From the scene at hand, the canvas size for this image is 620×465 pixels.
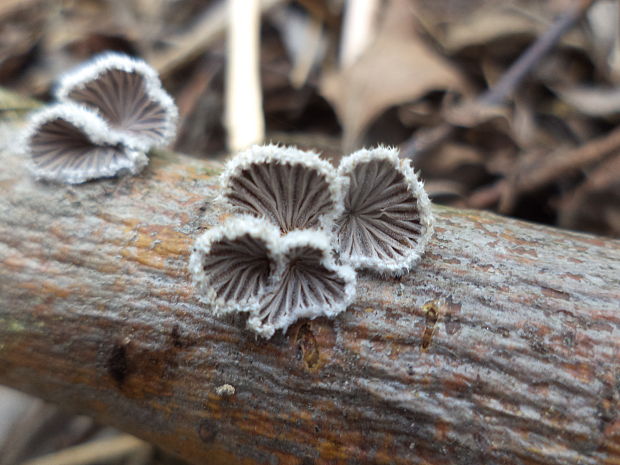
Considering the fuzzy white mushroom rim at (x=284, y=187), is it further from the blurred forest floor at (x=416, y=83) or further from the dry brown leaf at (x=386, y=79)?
the dry brown leaf at (x=386, y=79)

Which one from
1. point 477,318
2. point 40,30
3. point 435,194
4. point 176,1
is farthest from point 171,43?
point 477,318

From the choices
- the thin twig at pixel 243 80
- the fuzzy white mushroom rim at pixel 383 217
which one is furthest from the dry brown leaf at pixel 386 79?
the fuzzy white mushroom rim at pixel 383 217

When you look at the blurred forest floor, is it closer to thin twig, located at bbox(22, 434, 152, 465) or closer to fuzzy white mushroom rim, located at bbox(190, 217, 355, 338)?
thin twig, located at bbox(22, 434, 152, 465)

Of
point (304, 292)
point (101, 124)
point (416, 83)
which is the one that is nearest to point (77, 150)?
point (101, 124)

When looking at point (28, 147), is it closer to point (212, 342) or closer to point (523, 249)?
point (212, 342)

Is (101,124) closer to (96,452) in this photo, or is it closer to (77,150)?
(77,150)

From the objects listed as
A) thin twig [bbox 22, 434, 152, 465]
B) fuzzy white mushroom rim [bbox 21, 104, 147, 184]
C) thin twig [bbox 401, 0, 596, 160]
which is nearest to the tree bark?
fuzzy white mushroom rim [bbox 21, 104, 147, 184]
